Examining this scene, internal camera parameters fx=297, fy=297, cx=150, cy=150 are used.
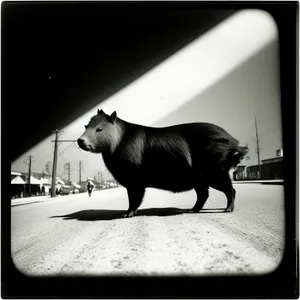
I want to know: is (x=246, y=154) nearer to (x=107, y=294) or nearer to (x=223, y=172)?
(x=223, y=172)

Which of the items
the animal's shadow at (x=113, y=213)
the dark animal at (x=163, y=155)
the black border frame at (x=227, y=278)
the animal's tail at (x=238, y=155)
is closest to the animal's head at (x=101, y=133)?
the dark animal at (x=163, y=155)

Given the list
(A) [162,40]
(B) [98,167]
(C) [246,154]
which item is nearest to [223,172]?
(C) [246,154]

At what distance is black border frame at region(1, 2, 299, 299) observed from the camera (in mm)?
2041

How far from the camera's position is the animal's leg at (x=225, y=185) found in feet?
7.41

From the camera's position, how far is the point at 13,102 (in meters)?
2.26

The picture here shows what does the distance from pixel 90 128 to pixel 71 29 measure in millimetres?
772

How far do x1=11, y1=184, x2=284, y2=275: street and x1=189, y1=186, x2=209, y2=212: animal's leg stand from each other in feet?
0.12

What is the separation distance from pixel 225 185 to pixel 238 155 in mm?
250

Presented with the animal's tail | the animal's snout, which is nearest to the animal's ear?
the animal's snout

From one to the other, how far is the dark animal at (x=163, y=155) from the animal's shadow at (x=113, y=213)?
81 millimetres

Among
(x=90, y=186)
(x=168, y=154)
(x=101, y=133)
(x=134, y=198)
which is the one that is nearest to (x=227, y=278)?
(x=134, y=198)

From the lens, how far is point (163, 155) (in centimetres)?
231

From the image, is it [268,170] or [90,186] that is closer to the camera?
[268,170]

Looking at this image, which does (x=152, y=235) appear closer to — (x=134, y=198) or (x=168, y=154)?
(x=134, y=198)
